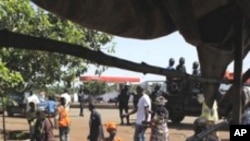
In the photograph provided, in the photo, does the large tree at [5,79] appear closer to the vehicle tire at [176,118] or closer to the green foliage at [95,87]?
the vehicle tire at [176,118]

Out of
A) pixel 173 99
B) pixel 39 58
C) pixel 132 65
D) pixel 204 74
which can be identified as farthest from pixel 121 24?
pixel 173 99

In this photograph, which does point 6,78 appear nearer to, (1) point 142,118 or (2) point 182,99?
(1) point 142,118

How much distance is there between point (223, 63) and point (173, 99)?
1711 cm

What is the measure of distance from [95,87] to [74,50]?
167 feet

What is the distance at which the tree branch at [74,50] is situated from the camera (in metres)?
2.14

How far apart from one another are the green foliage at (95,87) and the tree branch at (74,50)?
145 feet

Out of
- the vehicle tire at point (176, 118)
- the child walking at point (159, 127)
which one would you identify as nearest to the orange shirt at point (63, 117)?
the child walking at point (159, 127)

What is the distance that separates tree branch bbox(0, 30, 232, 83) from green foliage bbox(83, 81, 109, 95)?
44309 millimetres

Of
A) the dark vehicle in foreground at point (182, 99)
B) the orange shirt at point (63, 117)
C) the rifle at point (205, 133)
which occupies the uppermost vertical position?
the dark vehicle in foreground at point (182, 99)

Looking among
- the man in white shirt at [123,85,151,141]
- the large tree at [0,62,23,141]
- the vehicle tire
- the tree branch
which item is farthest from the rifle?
the vehicle tire

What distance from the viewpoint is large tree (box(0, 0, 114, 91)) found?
12.8m

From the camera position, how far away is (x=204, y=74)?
2811mm

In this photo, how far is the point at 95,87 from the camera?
53125 millimetres

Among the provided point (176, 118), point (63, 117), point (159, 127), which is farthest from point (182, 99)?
point (159, 127)
